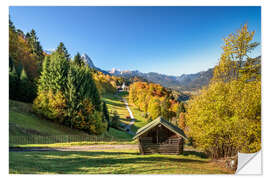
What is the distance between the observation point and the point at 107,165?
14.0ft

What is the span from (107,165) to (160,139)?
2299mm

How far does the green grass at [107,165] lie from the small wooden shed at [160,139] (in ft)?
0.93

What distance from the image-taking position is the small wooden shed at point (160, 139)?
16.7ft

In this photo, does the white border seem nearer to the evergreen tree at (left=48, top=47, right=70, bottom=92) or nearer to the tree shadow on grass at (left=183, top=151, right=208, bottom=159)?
the tree shadow on grass at (left=183, top=151, right=208, bottom=159)

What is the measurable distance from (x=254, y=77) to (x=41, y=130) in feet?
37.9

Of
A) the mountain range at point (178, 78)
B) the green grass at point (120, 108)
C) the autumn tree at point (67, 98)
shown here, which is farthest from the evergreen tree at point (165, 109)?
the autumn tree at point (67, 98)

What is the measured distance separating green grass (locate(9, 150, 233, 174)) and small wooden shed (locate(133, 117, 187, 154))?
283 mm

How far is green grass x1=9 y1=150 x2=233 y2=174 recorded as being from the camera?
13.3 ft

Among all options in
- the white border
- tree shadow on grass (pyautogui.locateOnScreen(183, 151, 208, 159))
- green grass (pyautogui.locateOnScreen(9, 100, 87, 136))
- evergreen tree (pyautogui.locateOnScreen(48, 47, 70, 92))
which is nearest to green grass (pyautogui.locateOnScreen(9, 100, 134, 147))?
green grass (pyautogui.locateOnScreen(9, 100, 87, 136))

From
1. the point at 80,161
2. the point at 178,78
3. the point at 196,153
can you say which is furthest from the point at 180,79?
the point at 80,161

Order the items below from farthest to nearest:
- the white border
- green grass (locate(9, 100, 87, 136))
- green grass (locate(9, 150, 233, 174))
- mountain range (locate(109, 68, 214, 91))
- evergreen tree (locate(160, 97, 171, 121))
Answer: green grass (locate(9, 100, 87, 136))
evergreen tree (locate(160, 97, 171, 121))
mountain range (locate(109, 68, 214, 91))
the white border
green grass (locate(9, 150, 233, 174))

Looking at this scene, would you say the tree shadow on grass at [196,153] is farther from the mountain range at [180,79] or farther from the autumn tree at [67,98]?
the autumn tree at [67,98]

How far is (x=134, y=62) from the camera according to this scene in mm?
6289
